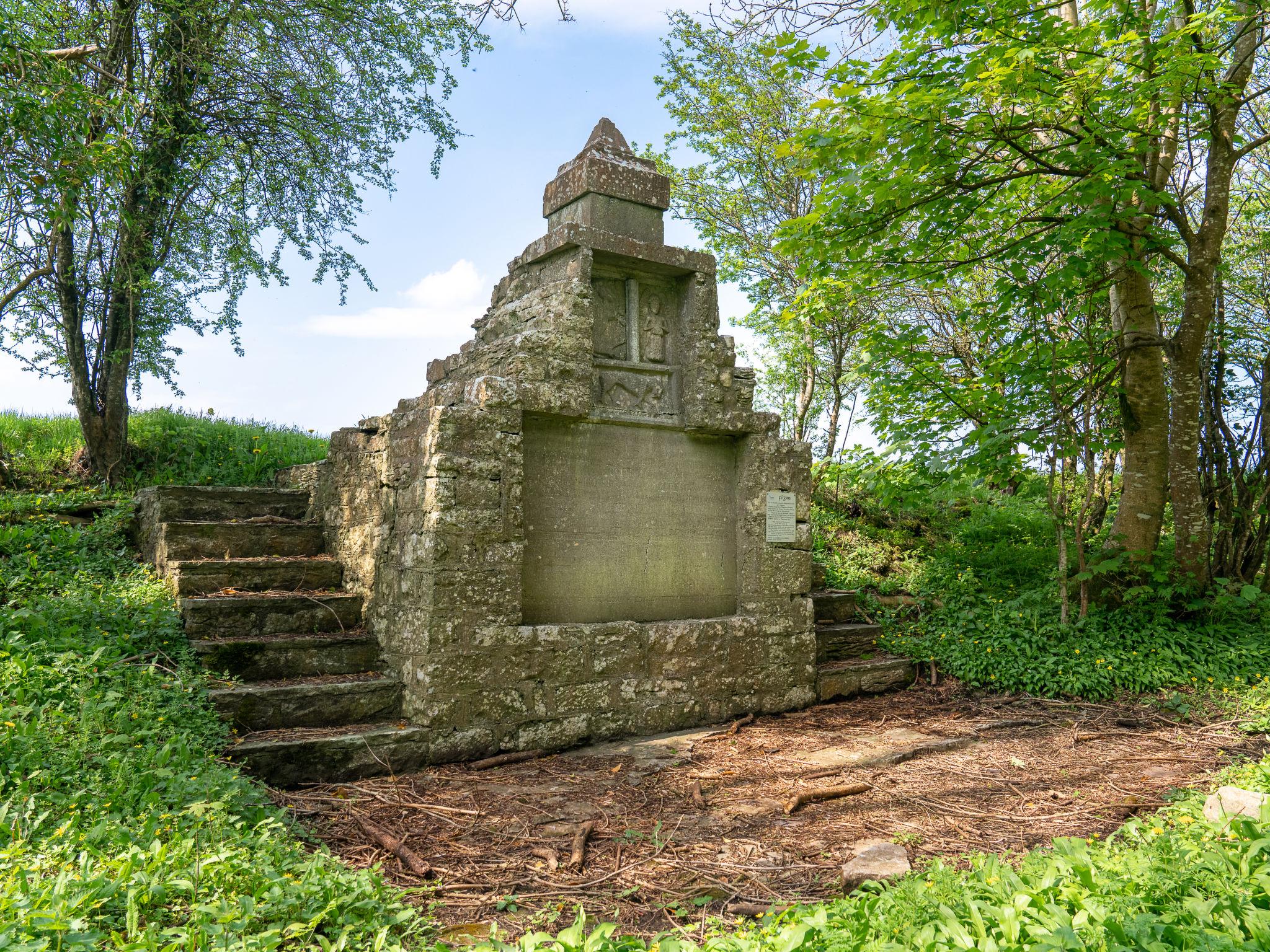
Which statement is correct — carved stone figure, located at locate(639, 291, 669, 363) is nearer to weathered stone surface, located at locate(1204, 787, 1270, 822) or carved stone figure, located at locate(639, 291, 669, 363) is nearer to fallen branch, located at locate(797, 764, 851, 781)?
fallen branch, located at locate(797, 764, 851, 781)

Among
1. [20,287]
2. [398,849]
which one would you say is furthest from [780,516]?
[20,287]

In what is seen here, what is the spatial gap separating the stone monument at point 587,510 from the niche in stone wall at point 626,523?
0.05ft

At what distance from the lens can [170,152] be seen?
8.45 meters

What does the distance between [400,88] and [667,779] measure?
9.22 metres

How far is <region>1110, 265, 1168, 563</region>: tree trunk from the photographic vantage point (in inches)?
289

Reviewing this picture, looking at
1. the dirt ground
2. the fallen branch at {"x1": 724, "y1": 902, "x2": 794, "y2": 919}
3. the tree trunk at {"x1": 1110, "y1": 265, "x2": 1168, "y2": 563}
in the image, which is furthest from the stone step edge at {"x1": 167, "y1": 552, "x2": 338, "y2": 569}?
the tree trunk at {"x1": 1110, "y1": 265, "x2": 1168, "y2": 563}

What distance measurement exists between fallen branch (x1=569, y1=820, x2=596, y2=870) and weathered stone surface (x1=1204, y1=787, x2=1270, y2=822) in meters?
2.55

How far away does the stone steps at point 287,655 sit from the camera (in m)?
5.07

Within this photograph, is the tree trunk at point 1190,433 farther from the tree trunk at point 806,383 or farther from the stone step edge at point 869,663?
the tree trunk at point 806,383

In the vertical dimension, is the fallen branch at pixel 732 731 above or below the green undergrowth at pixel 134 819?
below

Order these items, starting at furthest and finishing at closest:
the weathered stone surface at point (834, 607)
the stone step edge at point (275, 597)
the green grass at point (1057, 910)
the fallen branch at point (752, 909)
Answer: the weathered stone surface at point (834, 607) → the stone step edge at point (275, 597) → the fallen branch at point (752, 909) → the green grass at point (1057, 910)

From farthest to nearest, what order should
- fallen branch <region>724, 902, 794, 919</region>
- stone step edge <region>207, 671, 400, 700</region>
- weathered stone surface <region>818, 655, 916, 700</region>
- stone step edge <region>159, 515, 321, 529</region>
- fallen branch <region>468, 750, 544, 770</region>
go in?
weathered stone surface <region>818, 655, 916, 700</region>, stone step edge <region>159, 515, 321, 529</region>, fallen branch <region>468, 750, 544, 770</region>, stone step edge <region>207, 671, 400, 700</region>, fallen branch <region>724, 902, 794, 919</region>

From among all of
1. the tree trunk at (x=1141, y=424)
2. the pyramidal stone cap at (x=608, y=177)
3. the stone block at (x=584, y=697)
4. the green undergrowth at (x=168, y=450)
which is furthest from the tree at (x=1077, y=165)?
the green undergrowth at (x=168, y=450)

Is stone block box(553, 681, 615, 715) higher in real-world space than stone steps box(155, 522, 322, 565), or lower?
lower
